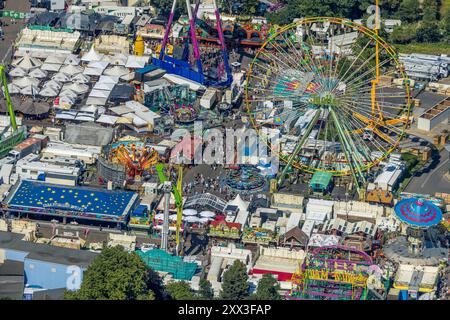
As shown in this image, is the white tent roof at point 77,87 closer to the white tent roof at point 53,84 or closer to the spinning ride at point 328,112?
the white tent roof at point 53,84

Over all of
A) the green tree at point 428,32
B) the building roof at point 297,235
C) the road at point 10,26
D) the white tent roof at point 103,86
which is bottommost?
the building roof at point 297,235

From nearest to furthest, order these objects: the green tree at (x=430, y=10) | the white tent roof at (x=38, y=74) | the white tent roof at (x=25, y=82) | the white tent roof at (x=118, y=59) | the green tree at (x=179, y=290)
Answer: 1. the green tree at (x=179, y=290)
2. the white tent roof at (x=25, y=82)
3. the white tent roof at (x=38, y=74)
4. the white tent roof at (x=118, y=59)
5. the green tree at (x=430, y=10)

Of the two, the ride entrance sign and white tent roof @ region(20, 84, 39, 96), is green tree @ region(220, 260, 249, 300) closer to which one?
white tent roof @ region(20, 84, 39, 96)

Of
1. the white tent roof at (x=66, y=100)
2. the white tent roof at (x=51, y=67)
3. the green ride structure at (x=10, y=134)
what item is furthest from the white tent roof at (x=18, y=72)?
the green ride structure at (x=10, y=134)
